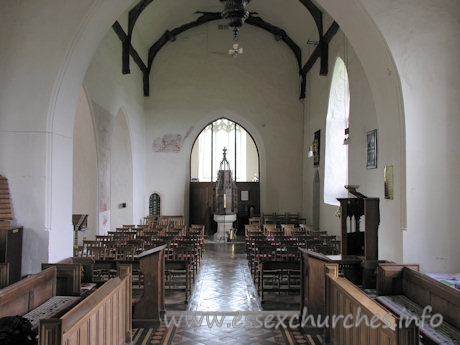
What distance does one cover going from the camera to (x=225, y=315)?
5.36 metres

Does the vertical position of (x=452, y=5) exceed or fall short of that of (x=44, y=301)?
it exceeds it

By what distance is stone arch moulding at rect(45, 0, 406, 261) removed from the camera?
560 cm

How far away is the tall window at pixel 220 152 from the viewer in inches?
690

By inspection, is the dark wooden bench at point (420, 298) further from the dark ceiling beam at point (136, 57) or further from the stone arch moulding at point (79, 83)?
the dark ceiling beam at point (136, 57)

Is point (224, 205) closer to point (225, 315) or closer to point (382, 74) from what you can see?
point (225, 315)

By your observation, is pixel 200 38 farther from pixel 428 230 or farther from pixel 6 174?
pixel 428 230

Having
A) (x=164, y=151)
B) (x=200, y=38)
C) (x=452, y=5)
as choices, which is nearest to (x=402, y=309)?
(x=452, y=5)

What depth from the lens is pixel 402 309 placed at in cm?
410

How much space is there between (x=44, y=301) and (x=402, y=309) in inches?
151

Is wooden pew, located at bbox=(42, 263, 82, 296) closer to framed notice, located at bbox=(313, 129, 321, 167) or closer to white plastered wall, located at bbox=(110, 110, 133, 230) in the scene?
white plastered wall, located at bbox=(110, 110, 133, 230)

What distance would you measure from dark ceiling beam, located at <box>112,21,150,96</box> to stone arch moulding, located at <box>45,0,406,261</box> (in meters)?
5.21

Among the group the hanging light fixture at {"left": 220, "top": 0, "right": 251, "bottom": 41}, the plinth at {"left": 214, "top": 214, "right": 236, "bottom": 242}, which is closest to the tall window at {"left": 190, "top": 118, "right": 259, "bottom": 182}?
the plinth at {"left": 214, "top": 214, "right": 236, "bottom": 242}

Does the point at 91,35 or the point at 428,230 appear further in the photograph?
the point at 91,35

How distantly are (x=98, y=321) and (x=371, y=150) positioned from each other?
6.72 meters
